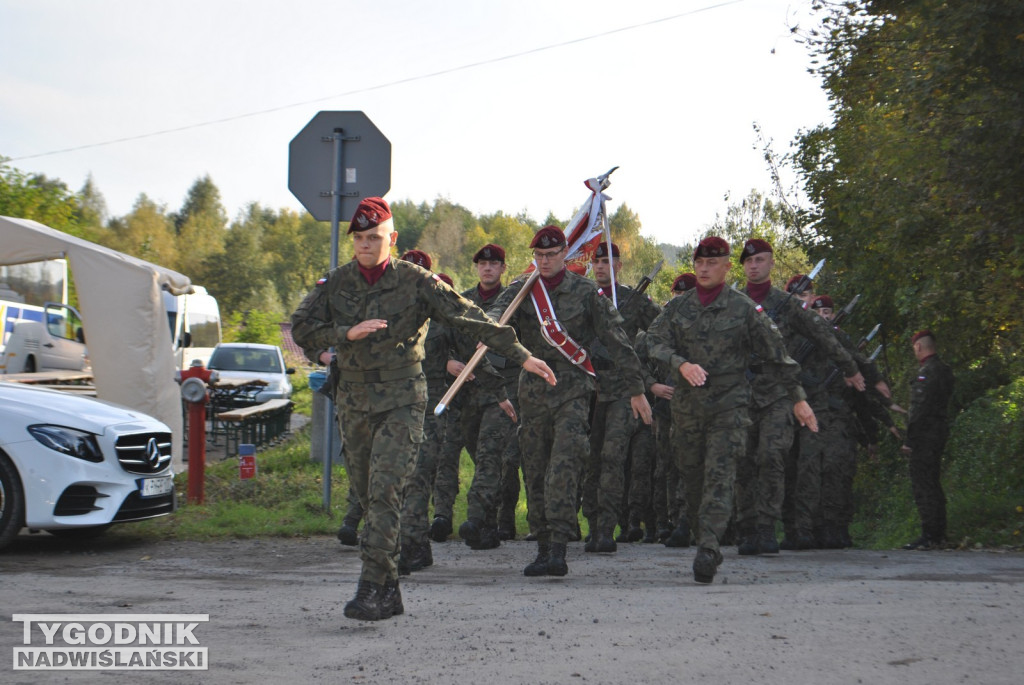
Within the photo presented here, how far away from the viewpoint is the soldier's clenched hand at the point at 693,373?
7.53m

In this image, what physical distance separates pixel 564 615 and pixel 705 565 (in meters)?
1.59

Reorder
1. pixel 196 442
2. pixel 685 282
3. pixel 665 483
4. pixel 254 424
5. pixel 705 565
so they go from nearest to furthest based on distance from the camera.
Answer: pixel 705 565 → pixel 685 282 → pixel 665 483 → pixel 196 442 → pixel 254 424

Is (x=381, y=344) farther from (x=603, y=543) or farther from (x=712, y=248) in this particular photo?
(x=603, y=543)

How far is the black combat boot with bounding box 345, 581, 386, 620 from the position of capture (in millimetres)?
5836

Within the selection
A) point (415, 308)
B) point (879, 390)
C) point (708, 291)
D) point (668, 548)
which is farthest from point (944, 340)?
point (415, 308)

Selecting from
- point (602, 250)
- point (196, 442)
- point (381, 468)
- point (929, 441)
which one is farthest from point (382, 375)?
point (929, 441)

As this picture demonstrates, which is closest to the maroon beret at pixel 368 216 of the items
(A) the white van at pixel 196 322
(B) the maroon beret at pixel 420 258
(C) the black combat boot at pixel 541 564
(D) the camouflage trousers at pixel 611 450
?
(C) the black combat boot at pixel 541 564

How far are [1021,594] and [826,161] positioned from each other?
41.2 ft

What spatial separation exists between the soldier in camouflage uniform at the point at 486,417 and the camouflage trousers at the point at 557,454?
944 millimetres

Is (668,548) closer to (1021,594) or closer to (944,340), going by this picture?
(1021,594)

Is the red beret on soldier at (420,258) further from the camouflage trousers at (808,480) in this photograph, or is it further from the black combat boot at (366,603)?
the black combat boot at (366,603)

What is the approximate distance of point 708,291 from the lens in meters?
8.16

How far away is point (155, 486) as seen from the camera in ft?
30.8

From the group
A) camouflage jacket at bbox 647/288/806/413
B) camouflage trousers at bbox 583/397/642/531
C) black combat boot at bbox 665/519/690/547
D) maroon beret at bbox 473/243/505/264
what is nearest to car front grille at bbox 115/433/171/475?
maroon beret at bbox 473/243/505/264
